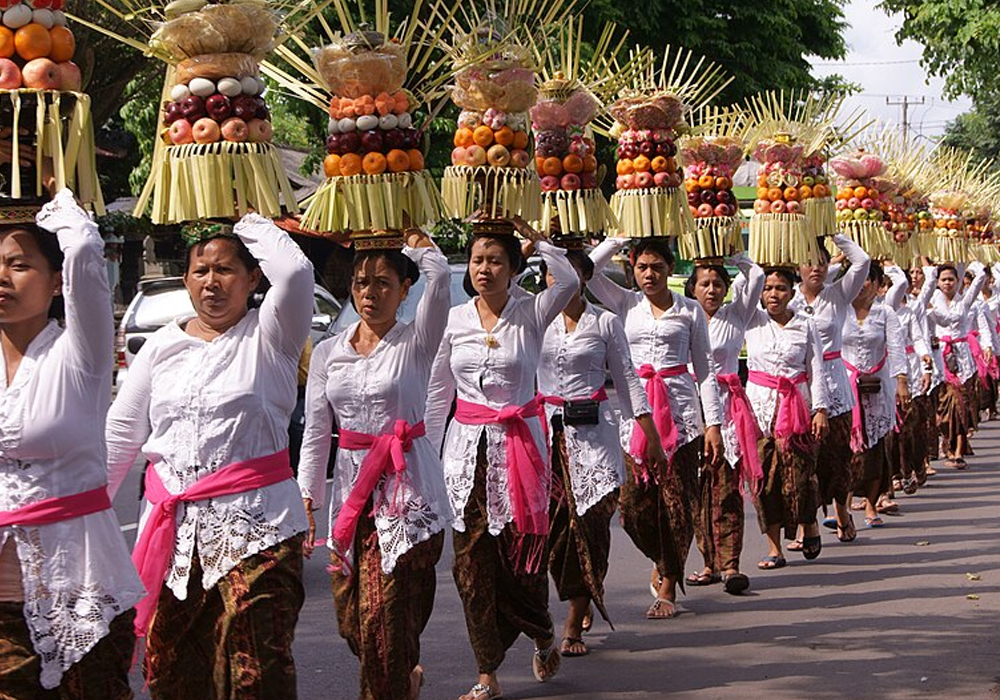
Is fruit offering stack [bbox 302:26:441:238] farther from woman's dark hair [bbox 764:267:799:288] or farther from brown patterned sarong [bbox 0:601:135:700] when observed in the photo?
woman's dark hair [bbox 764:267:799:288]

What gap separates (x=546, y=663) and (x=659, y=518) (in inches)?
71.5

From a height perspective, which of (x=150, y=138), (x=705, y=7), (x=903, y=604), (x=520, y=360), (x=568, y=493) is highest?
(x=705, y=7)

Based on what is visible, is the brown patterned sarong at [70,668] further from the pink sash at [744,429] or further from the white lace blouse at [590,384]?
the pink sash at [744,429]

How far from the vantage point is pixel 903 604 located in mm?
8906

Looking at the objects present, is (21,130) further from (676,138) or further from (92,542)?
(676,138)

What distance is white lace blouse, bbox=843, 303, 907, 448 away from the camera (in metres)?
12.4

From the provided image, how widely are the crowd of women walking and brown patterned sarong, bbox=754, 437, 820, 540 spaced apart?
14mm

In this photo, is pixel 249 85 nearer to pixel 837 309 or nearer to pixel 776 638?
pixel 776 638

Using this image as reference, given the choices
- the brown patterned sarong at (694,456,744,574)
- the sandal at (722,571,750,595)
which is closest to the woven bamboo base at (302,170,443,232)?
the brown patterned sarong at (694,456,744,574)

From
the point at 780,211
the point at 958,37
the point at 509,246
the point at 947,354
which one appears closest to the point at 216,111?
the point at 509,246

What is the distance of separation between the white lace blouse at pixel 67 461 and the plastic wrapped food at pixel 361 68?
192 centimetres

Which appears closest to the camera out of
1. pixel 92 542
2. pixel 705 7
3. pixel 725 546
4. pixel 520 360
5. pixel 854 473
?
pixel 92 542

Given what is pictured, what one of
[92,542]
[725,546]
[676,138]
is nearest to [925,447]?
[725,546]

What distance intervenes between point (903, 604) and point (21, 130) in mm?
Result: 5985
